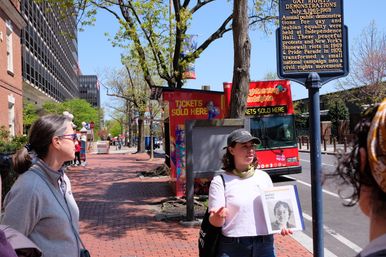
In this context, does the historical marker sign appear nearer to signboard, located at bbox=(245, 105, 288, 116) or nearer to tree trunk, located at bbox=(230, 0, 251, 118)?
tree trunk, located at bbox=(230, 0, 251, 118)

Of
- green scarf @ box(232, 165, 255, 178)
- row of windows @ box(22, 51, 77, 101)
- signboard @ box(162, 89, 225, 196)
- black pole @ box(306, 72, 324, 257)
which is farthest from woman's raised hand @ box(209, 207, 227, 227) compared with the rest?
row of windows @ box(22, 51, 77, 101)

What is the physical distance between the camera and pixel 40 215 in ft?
8.39

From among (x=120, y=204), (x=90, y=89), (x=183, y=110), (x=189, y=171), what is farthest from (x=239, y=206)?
(x=90, y=89)

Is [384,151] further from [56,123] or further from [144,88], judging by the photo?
[144,88]

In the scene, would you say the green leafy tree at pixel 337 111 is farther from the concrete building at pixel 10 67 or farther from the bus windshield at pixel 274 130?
the concrete building at pixel 10 67

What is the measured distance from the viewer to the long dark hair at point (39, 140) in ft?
9.31

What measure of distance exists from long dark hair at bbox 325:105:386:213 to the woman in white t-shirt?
1.96 m

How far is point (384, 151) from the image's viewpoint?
3.79ft

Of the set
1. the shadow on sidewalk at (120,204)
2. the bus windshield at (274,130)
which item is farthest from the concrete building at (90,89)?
the bus windshield at (274,130)

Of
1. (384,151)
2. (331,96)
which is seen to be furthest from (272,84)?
(331,96)

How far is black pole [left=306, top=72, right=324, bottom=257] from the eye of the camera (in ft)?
13.6

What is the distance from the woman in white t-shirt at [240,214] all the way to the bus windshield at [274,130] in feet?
38.6

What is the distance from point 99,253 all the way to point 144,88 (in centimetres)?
3265

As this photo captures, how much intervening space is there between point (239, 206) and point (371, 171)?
2193mm
